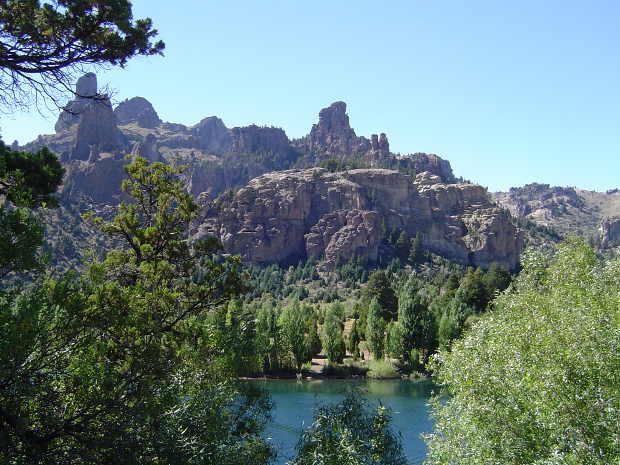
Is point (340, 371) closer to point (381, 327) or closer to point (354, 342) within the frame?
point (354, 342)

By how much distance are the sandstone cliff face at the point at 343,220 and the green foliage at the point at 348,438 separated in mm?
153318

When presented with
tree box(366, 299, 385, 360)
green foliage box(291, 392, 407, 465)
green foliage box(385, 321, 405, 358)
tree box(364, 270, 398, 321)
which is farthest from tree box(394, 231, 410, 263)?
green foliage box(291, 392, 407, 465)

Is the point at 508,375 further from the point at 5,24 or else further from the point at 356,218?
the point at 356,218

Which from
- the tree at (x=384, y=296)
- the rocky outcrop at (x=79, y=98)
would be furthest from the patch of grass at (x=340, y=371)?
the rocky outcrop at (x=79, y=98)

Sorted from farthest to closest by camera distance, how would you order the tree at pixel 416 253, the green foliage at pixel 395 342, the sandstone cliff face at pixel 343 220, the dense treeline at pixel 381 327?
1. the sandstone cliff face at pixel 343 220
2. the tree at pixel 416 253
3. the green foliage at pixel 395 342
4. the dense treeline at pixel 381 327

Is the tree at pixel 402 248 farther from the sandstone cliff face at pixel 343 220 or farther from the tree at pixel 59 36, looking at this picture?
the tree at pixel 59 36

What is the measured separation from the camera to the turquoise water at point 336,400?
3234 centimetres

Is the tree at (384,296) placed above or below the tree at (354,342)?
above

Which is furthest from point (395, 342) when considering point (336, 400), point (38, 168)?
point (38, 168)

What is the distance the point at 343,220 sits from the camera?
592 feet

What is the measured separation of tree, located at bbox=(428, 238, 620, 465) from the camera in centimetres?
1303

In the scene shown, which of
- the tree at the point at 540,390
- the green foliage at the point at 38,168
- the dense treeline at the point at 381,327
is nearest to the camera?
the green foliage at the point at 38,168

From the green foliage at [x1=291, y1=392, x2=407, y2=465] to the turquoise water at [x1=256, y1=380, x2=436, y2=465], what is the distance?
8.82 metres

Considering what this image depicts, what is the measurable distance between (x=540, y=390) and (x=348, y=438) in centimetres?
548
